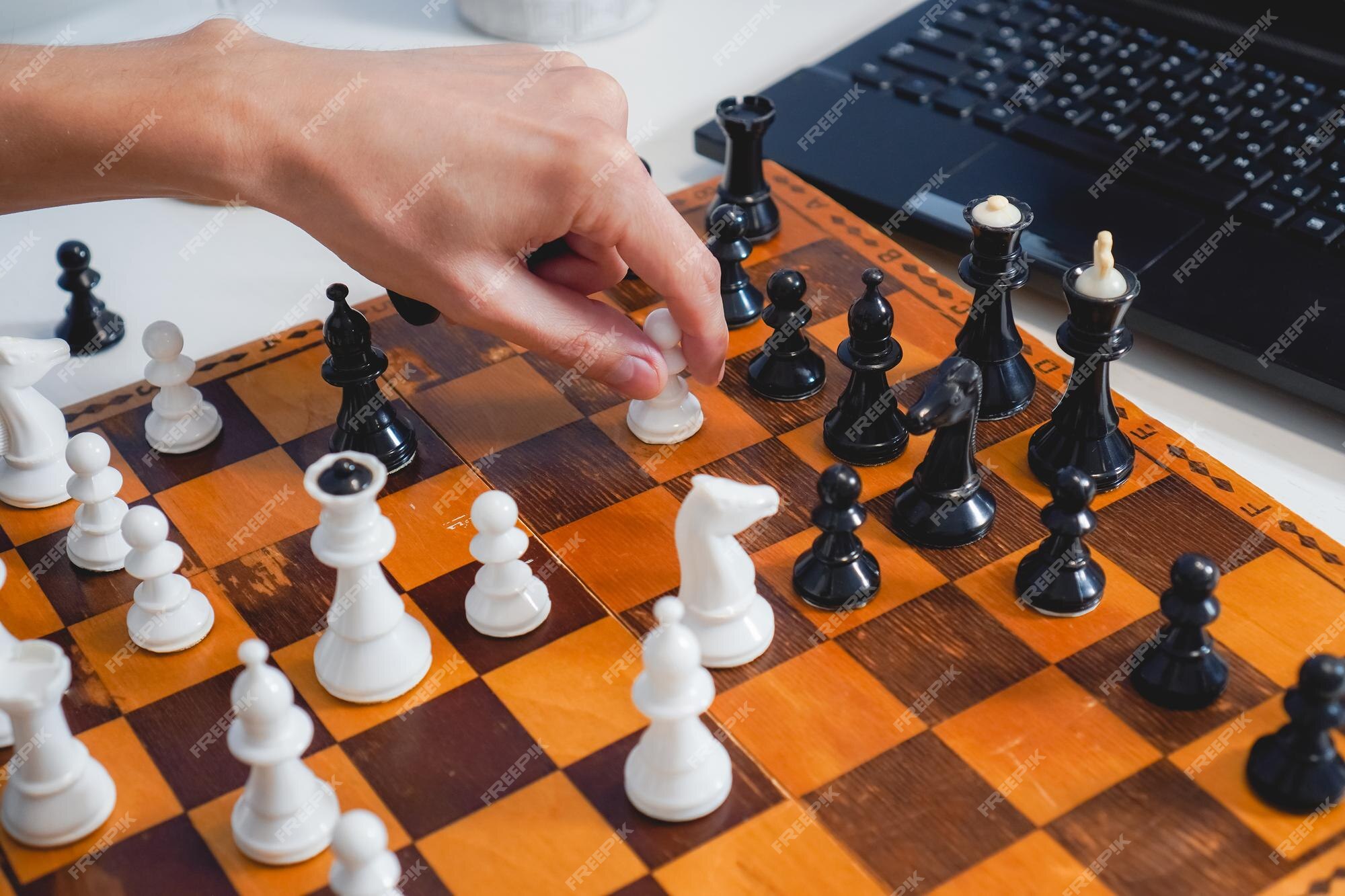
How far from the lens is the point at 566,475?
4.83 ft

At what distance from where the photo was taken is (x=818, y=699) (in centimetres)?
120

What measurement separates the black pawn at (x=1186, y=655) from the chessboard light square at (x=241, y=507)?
32.4 inches

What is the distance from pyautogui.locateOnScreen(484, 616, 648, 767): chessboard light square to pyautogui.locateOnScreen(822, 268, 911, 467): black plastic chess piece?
359 millimetres

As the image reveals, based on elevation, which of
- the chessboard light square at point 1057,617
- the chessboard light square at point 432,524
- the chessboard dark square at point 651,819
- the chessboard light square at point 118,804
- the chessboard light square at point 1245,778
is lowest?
the chessboard light square at point 118,804

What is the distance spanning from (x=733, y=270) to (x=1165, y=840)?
86 cm

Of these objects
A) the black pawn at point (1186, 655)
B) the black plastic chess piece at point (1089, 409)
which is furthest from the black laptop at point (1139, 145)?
the black pawn at point (1186, 655)

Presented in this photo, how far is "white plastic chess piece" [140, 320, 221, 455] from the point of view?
1.51m

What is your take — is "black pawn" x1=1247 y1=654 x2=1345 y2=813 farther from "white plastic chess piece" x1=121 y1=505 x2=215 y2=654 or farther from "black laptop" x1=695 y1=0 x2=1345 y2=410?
"white plastic chess piece" x1=121 y1=505 x2=215 y2=654

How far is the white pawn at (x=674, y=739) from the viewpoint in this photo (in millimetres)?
1060

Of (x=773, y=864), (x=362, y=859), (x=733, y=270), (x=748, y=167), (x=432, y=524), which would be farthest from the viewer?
(x=748, y=167)

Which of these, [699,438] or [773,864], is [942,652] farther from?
[699,438]

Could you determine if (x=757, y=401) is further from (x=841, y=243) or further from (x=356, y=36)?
(x=356, y=36)

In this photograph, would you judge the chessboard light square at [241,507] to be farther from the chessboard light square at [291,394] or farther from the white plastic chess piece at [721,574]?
the white plastic chess piece at [721,574]

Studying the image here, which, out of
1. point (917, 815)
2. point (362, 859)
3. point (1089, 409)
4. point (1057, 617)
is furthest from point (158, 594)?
point (1089, 409)
